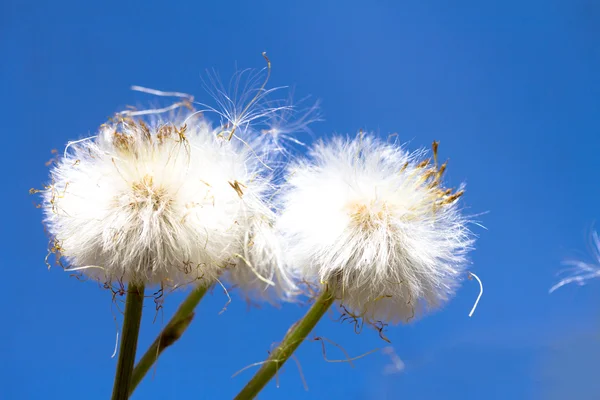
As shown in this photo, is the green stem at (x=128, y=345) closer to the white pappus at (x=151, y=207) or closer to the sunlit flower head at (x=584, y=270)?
the white pappus at (x=151, y=207)

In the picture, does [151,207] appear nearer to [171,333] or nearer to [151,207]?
[151,207]

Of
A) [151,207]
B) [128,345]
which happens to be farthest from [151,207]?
[128,345]

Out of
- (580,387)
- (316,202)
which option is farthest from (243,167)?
(580,387)

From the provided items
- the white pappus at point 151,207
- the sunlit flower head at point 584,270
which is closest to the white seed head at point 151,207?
the white pappus at point 151,207

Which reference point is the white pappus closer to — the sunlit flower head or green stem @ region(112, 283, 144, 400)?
green stem @ region(112, 283, 144, 400)

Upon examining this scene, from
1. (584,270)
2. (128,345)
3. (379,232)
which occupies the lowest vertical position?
(128,345)

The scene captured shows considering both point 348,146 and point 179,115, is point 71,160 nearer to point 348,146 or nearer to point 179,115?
point 179,115
